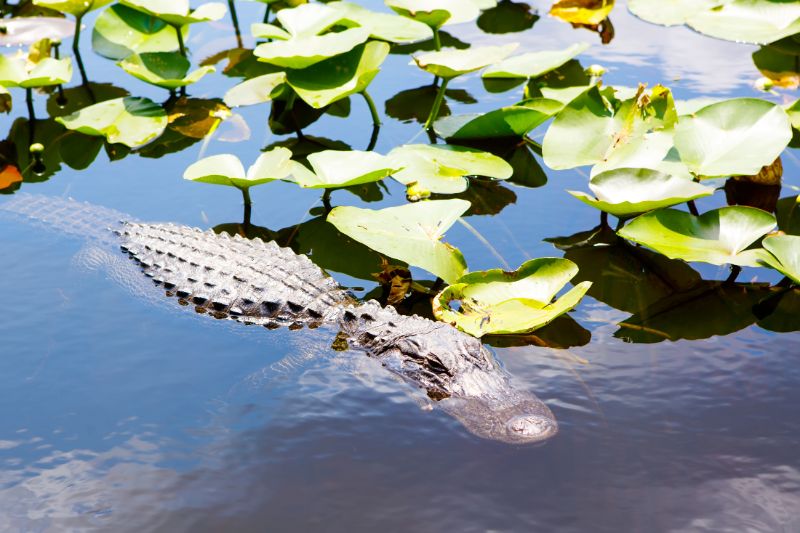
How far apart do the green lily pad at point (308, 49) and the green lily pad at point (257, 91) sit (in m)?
0.31

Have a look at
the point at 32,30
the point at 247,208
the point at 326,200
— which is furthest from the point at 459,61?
the point at 32,30

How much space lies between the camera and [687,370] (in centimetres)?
334

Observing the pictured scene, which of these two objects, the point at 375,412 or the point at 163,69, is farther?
the point at 163,69

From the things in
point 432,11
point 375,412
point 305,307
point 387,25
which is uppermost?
point 432,11

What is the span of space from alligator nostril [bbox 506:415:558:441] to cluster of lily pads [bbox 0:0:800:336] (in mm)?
472

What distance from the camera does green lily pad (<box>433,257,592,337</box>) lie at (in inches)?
135

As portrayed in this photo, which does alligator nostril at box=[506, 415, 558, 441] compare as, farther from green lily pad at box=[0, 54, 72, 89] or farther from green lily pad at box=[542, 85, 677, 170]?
green lily pad at box=[0, 54, 72, 89]

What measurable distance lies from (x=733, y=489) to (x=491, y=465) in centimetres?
76

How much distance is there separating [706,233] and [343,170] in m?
1.66

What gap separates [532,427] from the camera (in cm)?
296

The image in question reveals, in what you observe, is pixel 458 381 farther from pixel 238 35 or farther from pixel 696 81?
pixel 238 35

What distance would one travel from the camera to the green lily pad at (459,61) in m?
4.84

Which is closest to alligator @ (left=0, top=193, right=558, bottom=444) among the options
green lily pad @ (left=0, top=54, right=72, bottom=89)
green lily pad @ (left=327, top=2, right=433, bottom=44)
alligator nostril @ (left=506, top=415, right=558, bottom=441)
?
alligator nostril @ (left=506, top=415, right=558, bottom=441)

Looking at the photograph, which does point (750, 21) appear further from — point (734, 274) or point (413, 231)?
point (413, 231)
